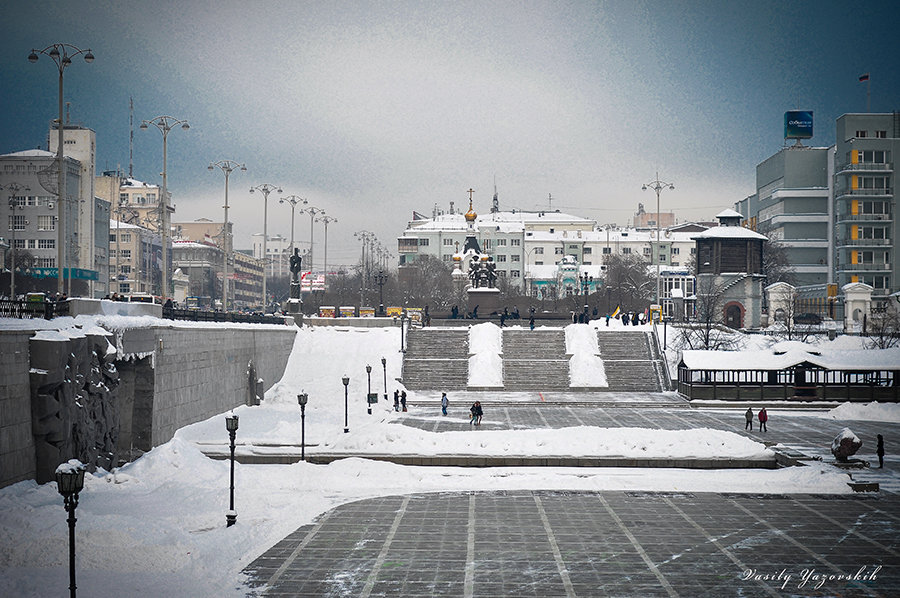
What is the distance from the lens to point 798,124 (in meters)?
98.2

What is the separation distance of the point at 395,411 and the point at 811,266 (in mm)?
72632

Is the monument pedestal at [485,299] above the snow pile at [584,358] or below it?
above

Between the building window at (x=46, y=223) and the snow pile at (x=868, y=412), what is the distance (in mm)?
67083

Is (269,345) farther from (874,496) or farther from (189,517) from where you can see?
(874,496)

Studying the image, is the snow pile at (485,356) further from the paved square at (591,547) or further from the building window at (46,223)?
the building window at (46,223)

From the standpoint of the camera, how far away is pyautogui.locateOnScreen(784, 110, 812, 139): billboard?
98.2m

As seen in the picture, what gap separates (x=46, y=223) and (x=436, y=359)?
1826 inches

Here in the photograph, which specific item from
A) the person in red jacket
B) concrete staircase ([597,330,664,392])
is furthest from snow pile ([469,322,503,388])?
the person in red jacket

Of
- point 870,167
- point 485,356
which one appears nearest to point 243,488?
point 485,356

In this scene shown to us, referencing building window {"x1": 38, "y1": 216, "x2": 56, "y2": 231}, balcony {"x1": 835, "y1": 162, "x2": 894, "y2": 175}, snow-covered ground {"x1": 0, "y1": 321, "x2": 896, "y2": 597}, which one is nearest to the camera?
snow-covered ground {"x1": 0, "y1": 321, "x2": 896, "y2": 597}

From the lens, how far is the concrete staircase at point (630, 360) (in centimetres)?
5047

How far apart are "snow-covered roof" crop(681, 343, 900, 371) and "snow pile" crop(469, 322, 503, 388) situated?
12.2 meters

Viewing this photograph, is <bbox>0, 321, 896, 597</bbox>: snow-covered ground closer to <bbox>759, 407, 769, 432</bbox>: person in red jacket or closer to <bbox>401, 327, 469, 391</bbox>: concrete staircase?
<bbox>759, 407, 769, 432</bbox>: person in red jacket

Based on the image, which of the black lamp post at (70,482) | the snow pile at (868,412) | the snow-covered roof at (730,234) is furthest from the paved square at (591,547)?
the snow-covered roof at (730,234)
